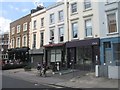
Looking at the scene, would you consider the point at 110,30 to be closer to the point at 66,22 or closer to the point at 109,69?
the point at 109,69

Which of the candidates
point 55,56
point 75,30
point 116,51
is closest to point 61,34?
point 55,56

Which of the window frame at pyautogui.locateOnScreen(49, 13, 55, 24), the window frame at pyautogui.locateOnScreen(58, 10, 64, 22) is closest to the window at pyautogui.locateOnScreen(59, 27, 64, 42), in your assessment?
the window frame at pyautogui.locateOnScreen(58, 10, 64, 22)

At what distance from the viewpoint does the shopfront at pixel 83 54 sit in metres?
27.4

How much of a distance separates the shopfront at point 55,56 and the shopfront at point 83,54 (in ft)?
3.74

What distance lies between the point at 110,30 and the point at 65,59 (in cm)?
832

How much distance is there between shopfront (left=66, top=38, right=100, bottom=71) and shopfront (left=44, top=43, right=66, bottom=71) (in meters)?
1.14

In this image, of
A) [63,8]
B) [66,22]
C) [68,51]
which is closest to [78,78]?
[68,51]

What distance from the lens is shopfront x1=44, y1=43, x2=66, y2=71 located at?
104 feet

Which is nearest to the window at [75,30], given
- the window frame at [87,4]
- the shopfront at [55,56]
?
the shopfront at [55,56]

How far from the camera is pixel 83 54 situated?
96.2 feet

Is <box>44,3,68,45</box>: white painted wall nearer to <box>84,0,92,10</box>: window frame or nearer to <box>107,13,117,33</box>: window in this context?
<box>84,0,92,10</box>: window frame

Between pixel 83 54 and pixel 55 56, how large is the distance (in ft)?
19.7

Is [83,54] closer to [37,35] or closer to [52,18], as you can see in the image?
[52,18]

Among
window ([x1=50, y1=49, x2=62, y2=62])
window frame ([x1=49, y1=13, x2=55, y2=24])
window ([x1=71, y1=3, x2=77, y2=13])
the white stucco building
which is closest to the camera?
window ([x1=71, y1=3, x2=77, y2=13])
